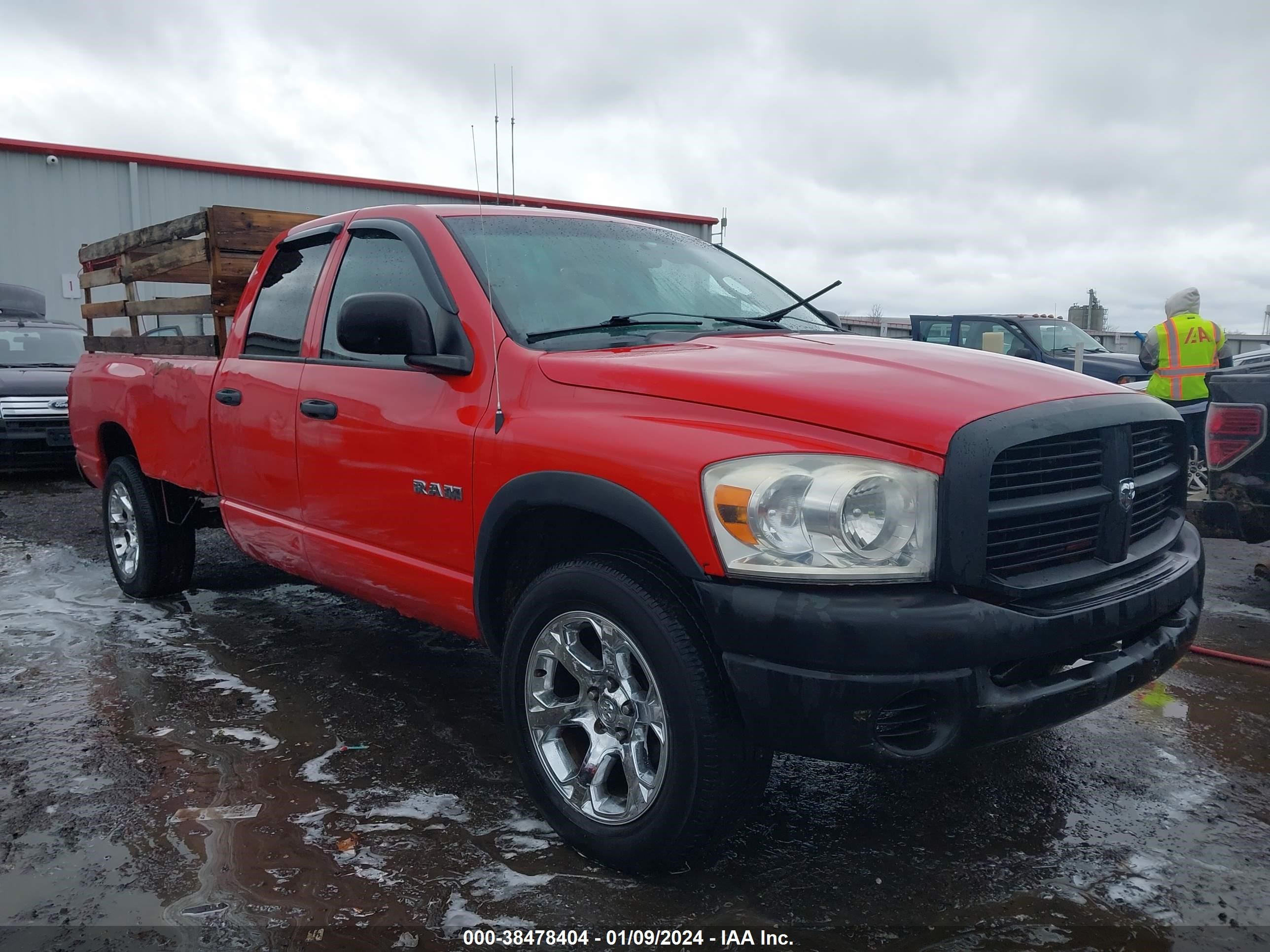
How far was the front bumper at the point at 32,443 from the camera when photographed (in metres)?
9.73

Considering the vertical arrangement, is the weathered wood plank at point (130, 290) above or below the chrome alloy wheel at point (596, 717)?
above

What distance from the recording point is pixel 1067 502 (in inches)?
94.8

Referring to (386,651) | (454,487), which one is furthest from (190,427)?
(454,487)

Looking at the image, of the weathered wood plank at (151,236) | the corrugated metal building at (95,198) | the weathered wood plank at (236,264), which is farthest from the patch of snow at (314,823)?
the corrugated metal building at (95,198)

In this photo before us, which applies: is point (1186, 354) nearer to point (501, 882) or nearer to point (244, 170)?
point (501, 882)

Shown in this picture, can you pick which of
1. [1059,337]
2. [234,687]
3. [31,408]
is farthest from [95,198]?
[234,687]

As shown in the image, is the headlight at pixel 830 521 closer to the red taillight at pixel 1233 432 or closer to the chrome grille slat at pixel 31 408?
the red taillight at pixel 1233 432

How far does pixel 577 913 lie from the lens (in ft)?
7.83

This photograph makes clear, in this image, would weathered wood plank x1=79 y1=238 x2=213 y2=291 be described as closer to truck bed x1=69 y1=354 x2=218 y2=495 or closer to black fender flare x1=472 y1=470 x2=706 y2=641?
truck bed x1=69 y1=354 x2=218 y2=495

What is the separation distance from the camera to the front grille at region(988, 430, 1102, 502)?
2.29 meters

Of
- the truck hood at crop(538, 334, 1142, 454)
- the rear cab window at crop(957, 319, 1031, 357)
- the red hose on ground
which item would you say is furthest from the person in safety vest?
the truck hood at crop(538, 334, 1142, 454)

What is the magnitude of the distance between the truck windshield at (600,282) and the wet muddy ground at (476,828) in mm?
1483

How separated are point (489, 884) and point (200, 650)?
2.53 metres

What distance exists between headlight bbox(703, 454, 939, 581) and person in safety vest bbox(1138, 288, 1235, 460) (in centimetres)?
720
